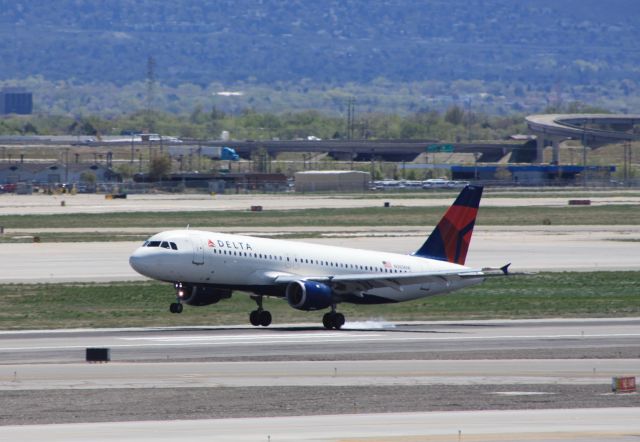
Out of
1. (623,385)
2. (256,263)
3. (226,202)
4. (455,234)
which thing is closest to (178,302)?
(256,263)

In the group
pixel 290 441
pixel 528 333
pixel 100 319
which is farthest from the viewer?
pixel 100 319

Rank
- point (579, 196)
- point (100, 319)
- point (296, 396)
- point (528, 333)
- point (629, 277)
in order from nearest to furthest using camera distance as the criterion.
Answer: point (296, 396) → point (528, 333) → point (100, 319) → point (629, 277) → point (579, 196)

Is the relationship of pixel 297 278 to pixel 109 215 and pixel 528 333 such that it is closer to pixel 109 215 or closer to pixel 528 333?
pixel 528 333

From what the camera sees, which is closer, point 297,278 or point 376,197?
point 297,278

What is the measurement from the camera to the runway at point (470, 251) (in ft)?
275

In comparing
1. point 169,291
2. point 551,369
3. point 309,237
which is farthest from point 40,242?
point 551,369

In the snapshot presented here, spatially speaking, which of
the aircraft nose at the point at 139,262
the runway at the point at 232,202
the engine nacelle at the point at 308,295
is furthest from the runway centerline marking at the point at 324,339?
the runway at the point at 232,202

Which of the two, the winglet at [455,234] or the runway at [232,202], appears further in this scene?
the runway at [232,202]

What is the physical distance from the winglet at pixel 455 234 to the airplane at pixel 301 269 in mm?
41

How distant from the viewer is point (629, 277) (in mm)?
78438

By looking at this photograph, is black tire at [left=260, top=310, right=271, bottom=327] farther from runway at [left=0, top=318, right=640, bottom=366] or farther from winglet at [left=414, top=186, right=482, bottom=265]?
winglet at [left=414, top=186, right=482, bottom=265]

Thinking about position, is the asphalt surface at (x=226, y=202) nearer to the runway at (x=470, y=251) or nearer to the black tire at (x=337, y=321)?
the runway at (x=470, y=251)

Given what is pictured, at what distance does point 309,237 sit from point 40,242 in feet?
63.4

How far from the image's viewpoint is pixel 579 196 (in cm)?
18888
